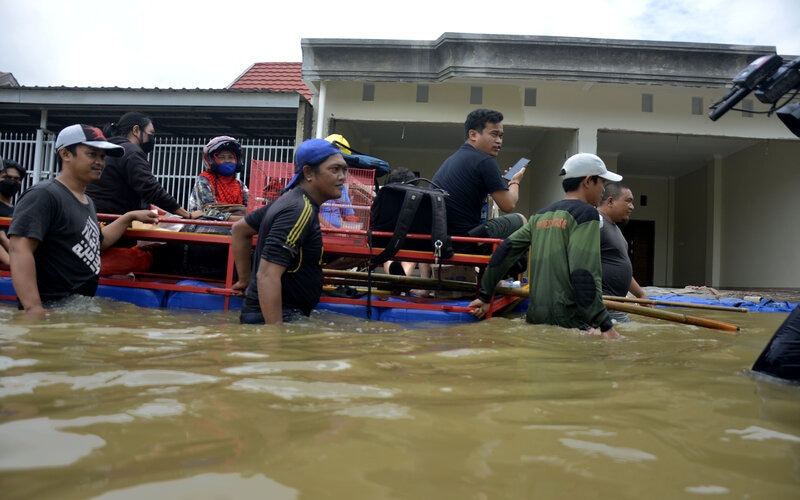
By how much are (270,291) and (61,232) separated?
1.62 m

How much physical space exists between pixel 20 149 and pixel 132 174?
818cm

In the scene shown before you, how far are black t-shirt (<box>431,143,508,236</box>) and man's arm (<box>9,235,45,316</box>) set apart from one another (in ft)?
9.92

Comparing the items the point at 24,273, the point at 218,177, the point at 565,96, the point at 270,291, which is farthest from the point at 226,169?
the point at 565,96

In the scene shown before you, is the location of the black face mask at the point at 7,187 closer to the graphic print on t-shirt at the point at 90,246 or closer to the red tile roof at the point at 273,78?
the graphic print on t-shirt at the point at 90,246

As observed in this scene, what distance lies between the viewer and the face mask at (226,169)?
5.94 metres

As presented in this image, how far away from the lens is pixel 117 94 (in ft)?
39.2

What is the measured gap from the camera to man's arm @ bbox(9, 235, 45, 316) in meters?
3.85

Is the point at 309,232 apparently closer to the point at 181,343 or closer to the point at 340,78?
the point at 181,343

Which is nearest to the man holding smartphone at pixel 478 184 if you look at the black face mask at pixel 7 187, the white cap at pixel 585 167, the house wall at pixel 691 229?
the white cap at pixel 585 167

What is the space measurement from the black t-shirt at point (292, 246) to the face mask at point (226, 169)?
6.28 feet

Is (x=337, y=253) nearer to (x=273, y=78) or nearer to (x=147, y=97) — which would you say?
(x=147, y=97)

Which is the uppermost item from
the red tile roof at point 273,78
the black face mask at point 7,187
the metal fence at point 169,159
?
the red tile roof at point 273,78

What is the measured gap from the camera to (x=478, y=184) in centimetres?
511

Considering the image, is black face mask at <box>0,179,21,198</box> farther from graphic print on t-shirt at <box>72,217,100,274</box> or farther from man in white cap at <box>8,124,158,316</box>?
graphic print on t-shirt at <box>72,217,100,274</box>
